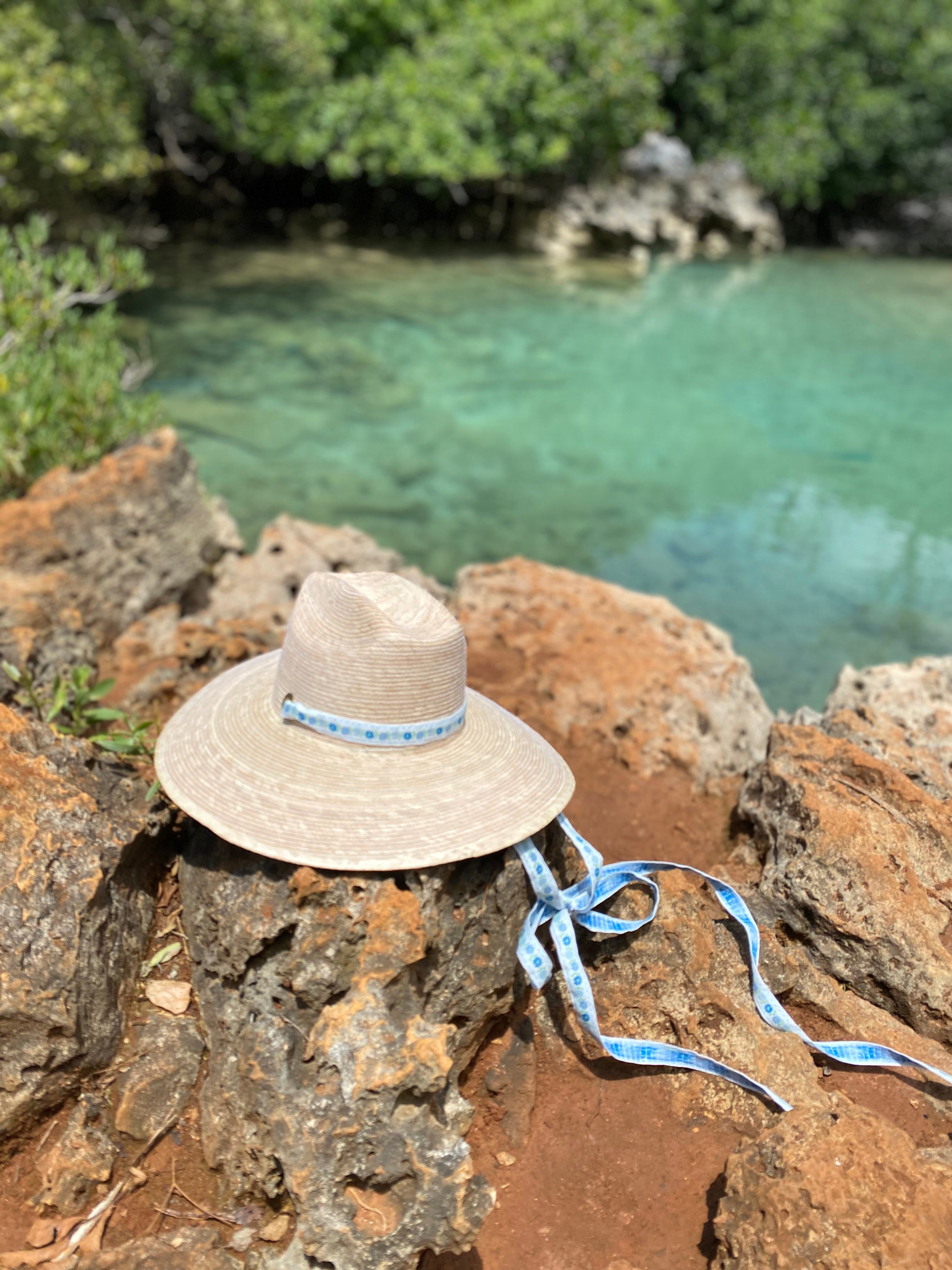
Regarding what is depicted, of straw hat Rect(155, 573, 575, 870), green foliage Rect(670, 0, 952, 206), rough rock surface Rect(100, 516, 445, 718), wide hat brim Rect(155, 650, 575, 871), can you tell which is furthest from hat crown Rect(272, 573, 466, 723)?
green foliage Rect(670, 0, 952, 206)

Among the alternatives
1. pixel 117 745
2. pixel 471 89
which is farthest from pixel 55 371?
pixel 471 89

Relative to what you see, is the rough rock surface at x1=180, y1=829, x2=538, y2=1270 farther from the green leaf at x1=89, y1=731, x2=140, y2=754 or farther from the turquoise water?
the turquoise water

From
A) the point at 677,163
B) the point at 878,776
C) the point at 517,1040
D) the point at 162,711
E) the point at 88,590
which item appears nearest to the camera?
the point at 517,1040

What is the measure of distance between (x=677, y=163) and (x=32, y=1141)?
885 inches

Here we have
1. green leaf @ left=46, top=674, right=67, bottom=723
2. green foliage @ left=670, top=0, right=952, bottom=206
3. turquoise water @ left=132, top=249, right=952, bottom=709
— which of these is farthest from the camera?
green foliage @ left=670, top=0, right=952, bottom=206

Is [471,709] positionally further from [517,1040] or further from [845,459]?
[845,459]

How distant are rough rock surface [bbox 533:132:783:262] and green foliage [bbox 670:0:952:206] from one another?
749 millimetres

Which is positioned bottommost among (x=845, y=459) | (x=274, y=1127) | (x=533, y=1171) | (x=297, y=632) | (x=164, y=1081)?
(x=845, y=459)

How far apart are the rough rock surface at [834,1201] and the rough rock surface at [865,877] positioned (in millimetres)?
598

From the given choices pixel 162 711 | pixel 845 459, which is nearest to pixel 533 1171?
pixel 162 711

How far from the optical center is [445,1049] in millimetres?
2346

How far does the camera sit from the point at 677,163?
70.0ft

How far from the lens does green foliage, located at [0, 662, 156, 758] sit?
11.0 ft

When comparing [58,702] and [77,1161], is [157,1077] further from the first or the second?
[58,702]
